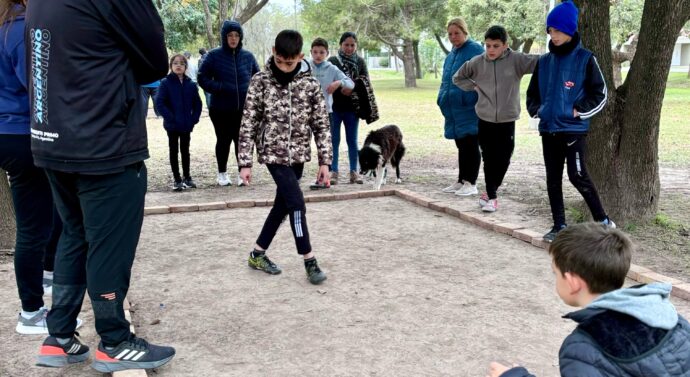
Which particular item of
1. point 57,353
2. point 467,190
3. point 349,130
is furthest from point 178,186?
point 57,353

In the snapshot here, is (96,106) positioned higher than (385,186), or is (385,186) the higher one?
(96,106)

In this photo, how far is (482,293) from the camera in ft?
14.2

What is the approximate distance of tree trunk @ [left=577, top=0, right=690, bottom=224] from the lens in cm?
566

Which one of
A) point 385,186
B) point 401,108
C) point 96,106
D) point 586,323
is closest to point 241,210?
point 385,186

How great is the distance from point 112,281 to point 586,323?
2.11 m

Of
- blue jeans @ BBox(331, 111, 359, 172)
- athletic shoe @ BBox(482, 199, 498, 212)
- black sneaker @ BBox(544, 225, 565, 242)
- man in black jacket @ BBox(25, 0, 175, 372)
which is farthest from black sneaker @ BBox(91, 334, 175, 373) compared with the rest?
blue jeans @ BBox(331, 111, 359, 172)

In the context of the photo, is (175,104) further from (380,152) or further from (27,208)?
(27,208)

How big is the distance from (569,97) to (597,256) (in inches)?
132

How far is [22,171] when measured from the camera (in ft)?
11.0

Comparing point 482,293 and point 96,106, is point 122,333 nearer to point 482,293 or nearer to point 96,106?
point 96,106

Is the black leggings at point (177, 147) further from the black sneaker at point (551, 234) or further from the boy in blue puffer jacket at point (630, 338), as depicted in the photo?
the boy in blue puffer jacket at point (630, 338)

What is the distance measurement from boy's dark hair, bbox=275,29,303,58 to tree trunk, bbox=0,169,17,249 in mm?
2663

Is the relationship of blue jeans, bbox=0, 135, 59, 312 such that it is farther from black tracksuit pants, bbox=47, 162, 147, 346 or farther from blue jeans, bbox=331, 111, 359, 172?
blue jeans, bbox=331, 111, 359, 172

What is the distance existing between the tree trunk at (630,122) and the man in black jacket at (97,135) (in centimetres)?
436
